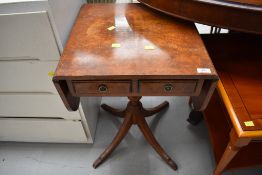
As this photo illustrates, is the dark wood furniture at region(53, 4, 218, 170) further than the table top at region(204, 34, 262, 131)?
No

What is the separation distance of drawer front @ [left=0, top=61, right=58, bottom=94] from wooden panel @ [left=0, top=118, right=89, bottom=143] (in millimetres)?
235

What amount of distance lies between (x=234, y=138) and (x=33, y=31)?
83cm

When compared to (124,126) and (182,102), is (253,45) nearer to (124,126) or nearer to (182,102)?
(182,102)

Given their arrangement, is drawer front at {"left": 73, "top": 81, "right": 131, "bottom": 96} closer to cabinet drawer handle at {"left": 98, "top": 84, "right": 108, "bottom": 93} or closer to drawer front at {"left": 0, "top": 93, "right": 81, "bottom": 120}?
cabinet drawer handle at {"left": 98, "top": 84, "right": 108, "bottom": 93}

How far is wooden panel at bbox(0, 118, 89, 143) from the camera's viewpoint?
1.16 meters

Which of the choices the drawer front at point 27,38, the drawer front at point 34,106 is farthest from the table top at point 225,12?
the drawer front at point 34,106

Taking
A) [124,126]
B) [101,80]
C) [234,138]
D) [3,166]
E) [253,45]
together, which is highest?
[101,80]

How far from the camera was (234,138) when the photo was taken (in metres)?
0.80

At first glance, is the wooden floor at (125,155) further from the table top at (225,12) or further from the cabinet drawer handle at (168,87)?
the table top at (225,12)

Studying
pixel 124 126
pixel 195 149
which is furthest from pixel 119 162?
pixel 195 149

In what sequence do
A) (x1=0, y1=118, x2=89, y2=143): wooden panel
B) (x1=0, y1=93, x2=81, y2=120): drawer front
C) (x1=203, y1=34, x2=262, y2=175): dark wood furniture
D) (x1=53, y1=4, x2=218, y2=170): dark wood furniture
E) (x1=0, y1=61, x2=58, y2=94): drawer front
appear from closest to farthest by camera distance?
(x1=53, y1=4, x2=218, y2=170): dark wood furniture → (x1=203, y1=34, x2=262, y2=175): dark wood furniture → (x1=0, y1=61, x2=58, y2=94): drawer front → (x1=0, y1=93, x2=81, y2=120): drawer front → (x1=0, y1=118, x2=89, y2=143): wooden panel

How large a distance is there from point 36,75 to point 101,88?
37cm

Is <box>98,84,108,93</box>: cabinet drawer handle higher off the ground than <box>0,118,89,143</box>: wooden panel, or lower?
higher


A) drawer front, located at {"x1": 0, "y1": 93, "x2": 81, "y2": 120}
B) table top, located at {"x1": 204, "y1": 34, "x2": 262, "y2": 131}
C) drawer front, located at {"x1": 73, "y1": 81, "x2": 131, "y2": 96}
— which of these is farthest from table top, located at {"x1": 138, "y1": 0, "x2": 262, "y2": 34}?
drawer front, located at {"x1": 0, "y1": 93, "x2": 81, "y2": 120}
